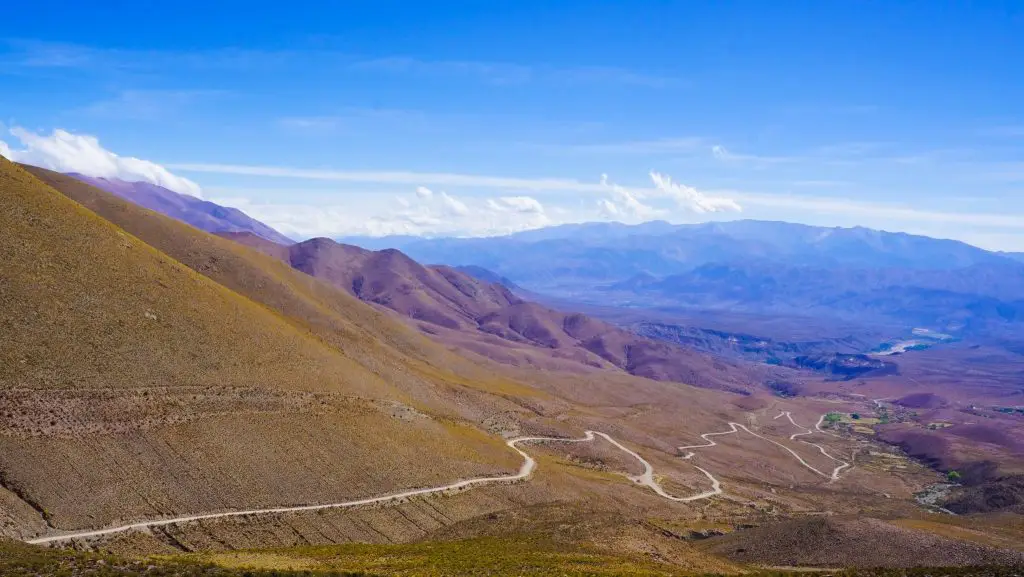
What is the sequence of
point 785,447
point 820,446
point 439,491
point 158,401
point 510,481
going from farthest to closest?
1. point 820,446
2. point 785,447
3. point 510,481
4. point 439,491
5. point 158,401

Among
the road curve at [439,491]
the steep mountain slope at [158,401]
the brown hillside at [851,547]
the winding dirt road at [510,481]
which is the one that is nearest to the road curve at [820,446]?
the winding dirt road at [510,481]

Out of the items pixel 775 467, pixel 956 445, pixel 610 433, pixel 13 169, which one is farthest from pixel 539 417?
pixel 956 445

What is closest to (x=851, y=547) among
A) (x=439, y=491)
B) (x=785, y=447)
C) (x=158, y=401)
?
(x=439, y=491)

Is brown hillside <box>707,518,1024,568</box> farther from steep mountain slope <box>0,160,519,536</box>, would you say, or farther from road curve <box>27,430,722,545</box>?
steep mountain slope <box>0,160,519,536</box>

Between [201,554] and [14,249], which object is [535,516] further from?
[14,249]

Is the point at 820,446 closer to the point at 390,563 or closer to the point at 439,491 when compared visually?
the point at 439,491

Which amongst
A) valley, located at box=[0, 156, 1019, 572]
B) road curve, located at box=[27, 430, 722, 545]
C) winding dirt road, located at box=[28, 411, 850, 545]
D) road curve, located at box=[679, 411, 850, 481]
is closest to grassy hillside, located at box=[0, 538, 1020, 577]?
valley, located at box=[0, 156, 1019, 572]
